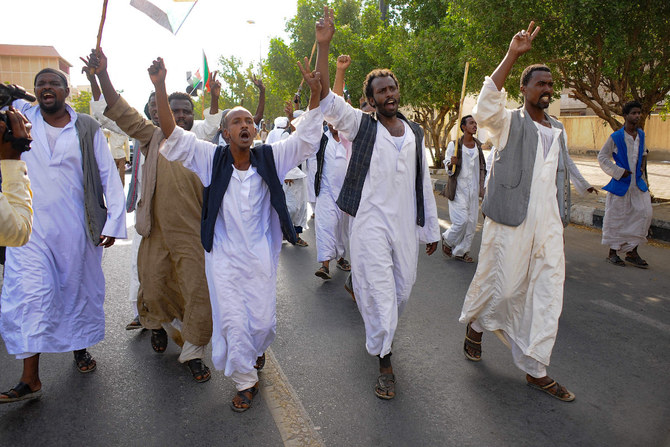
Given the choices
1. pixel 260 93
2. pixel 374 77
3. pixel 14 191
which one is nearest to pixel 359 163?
pixel 374 77

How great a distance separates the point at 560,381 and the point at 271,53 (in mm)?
25445

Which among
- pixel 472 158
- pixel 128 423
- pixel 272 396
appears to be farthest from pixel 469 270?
pixel 128 423

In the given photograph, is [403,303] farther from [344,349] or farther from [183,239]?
[183,239]

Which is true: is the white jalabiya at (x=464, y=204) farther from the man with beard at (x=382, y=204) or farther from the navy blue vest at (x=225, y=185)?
the navy blue vest at (x=225, y=185)

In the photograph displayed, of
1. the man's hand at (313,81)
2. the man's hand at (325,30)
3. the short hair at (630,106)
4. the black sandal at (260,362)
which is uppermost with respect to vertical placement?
the man's hand at (325,30)

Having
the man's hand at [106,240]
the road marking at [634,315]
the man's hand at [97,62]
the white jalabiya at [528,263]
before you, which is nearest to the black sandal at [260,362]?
the man's hand at [106,240]

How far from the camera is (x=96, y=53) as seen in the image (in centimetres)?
345

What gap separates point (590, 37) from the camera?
9.67 meters

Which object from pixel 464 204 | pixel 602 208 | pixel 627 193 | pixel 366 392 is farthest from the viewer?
pixel 602 208

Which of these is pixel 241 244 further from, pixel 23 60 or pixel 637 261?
pixel 23 60

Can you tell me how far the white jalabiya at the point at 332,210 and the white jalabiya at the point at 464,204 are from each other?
1.59 m

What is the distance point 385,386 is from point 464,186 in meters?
4.62

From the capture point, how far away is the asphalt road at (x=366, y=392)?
3.14m

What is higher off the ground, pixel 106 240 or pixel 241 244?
pixel 241 244
